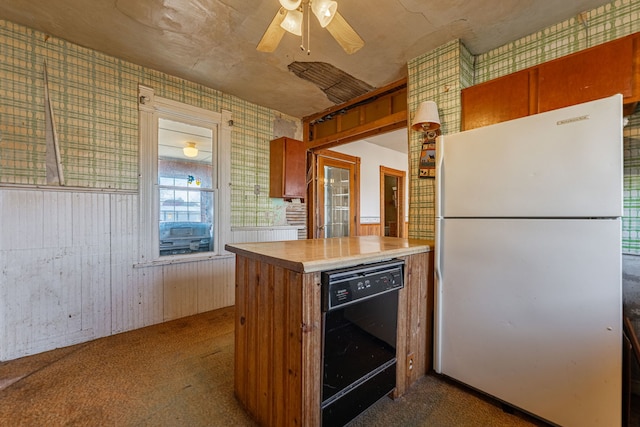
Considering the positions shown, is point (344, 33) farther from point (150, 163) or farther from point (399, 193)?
point (399, 193)

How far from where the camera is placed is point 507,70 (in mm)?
2262

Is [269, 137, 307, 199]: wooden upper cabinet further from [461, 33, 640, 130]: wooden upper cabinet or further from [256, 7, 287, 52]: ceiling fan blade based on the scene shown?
[461, 33, 640, 130]: wooden upper cabinet

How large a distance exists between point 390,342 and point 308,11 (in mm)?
2167

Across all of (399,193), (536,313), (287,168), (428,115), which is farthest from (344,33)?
(399,193)

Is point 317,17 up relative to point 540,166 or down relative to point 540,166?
up

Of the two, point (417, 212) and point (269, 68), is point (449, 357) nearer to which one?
point (417, 212)

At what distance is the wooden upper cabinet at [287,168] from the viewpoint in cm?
353

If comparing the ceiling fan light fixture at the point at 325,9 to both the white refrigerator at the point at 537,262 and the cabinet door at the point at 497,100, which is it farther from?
the cabinet door at the point at 497,100

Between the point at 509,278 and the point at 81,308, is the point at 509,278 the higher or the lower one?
the higher one

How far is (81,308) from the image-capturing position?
234cm

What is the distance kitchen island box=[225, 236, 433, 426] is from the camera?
3.88 ft

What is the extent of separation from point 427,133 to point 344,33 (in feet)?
3.81

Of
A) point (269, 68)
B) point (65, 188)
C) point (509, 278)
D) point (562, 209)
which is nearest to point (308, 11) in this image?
point (269, 68)

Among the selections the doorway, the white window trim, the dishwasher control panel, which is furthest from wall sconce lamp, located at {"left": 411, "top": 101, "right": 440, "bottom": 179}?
the white window trim
